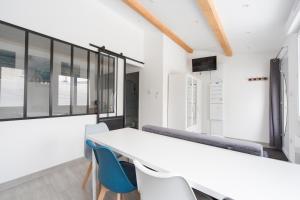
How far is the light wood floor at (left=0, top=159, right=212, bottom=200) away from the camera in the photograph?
191cm

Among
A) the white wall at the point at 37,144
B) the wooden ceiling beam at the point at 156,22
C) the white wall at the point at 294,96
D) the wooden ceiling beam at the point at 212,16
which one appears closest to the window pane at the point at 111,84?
the white wall at the point at 37,144

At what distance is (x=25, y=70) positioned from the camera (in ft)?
7.48

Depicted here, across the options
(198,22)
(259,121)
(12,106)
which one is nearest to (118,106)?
(12,106)

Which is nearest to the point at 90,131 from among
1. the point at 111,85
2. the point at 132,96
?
the point at 111,85

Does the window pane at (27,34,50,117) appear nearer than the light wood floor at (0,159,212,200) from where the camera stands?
No

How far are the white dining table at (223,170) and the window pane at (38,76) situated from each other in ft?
5.80

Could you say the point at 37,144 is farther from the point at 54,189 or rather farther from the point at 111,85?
the point at 111,85

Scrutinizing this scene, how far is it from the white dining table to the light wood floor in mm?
1072

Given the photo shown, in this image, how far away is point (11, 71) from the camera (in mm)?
2154

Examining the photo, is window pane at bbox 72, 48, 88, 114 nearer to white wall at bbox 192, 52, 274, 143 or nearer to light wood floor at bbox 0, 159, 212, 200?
light wood floor at bbox 0, 159, 212, 200

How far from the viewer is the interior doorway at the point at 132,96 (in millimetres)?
5051

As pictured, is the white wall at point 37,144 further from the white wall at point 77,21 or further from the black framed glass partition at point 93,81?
the white wall at point 77,21

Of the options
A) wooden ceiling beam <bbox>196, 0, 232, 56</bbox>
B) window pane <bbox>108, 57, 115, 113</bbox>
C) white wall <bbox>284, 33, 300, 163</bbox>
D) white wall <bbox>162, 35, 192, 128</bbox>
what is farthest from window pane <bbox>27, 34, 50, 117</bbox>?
white wall <bbox>284, 33, 300, 163</bbox>

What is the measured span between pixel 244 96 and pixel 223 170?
473 cm
